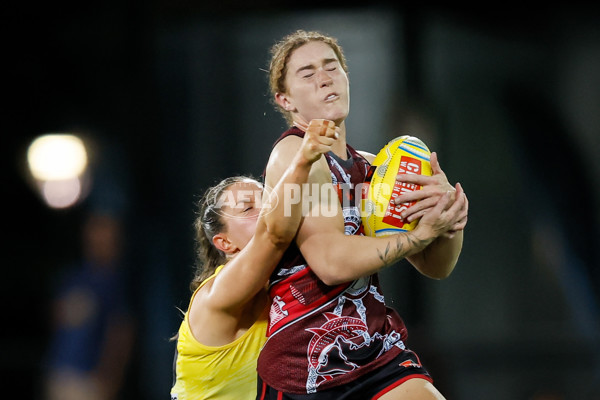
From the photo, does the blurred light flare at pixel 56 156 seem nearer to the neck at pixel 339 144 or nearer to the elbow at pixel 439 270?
the neck at pixel 339 144

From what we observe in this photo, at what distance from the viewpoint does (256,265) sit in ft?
5.13

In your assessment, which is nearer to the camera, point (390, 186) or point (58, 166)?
point (390, 186)

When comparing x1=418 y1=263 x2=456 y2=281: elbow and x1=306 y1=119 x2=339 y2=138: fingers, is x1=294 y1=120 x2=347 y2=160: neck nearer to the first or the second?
x1=306 y1=119 x2=339 y2=138: fingers

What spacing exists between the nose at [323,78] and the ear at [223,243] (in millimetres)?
Result: 657

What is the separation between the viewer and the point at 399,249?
55.9 inches

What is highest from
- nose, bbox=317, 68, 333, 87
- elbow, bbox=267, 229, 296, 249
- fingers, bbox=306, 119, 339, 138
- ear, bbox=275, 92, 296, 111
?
nose, bbox=317, 68, 333, 87

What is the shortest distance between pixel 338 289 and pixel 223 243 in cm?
66

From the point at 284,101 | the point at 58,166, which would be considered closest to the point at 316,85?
the point at 284,101

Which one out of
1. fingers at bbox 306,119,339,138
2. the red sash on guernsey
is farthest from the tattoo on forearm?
fingers at bbox 306,119,339,138

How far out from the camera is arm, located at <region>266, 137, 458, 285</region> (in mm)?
1398

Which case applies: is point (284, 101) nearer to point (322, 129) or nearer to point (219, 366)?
point (322, 129)

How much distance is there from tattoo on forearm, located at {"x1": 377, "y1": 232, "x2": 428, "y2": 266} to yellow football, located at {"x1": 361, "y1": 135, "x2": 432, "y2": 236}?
0.05 meters

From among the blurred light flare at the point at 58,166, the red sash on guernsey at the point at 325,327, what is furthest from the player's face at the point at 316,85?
the blurred light flare at the point at 58,166

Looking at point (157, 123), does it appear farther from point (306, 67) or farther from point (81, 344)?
point (306, 67)
